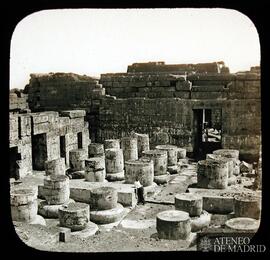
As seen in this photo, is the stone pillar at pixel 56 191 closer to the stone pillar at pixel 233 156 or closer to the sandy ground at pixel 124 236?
the sandy ground at pixel 124 236

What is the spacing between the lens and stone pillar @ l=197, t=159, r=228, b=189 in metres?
11.6

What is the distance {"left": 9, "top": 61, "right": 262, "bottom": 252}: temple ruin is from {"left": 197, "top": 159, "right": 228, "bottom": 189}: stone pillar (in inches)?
1.2

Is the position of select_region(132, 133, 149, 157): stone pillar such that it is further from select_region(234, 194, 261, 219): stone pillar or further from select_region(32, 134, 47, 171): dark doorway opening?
select_region(234, 194, 261, 219): stone pillar

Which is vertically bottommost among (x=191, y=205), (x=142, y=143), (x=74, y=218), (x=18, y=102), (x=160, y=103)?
(x=74, y=218)

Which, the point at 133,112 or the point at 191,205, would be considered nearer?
the point at 191,205

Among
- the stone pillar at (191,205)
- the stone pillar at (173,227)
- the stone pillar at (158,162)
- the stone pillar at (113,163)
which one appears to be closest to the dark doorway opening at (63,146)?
the stone pillar at (113,163)

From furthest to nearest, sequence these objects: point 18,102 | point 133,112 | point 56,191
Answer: point 18,102 < point 133,112 < point 56,191

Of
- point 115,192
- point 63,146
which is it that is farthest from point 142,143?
point 115,192

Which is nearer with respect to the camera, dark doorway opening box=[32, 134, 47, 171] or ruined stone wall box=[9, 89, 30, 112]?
dark doorway opening box=[32, 134, 47, 171]

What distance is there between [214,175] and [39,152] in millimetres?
7287

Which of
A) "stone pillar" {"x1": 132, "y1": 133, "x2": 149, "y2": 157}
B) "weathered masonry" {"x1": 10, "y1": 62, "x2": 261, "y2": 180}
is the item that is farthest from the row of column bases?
"weathered masonry" {"x1": 10, "y1": 62, "x2": 261, "y2": 180}

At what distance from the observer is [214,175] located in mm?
11578

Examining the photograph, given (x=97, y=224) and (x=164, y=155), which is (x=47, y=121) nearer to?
(x=164, y=155)

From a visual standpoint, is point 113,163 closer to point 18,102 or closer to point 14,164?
point 14,164
